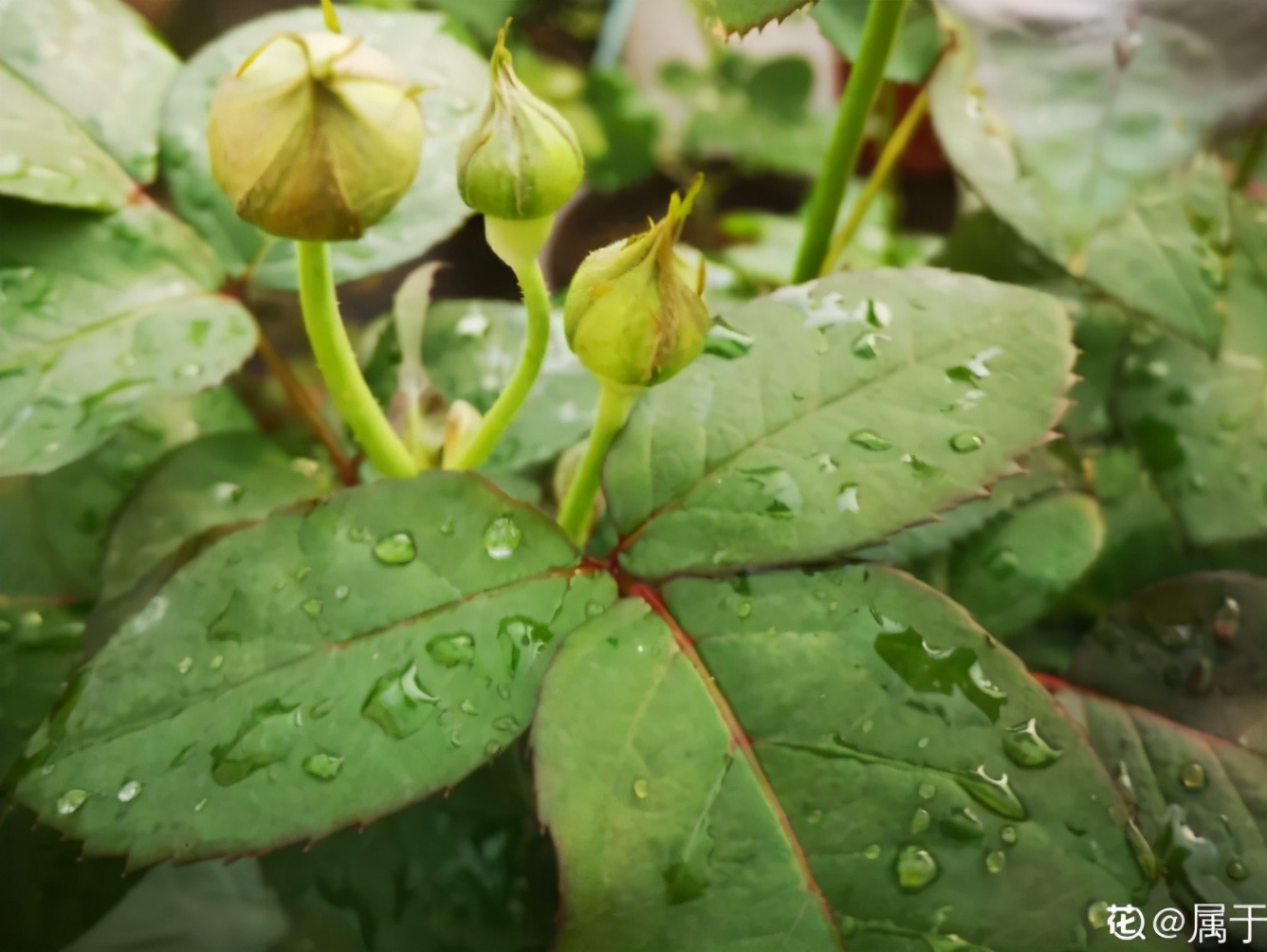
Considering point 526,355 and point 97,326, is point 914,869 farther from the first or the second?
point 97,326

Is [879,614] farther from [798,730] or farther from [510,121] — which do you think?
[510,121]

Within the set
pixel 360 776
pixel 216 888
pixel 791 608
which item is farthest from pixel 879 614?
pixel 216 888

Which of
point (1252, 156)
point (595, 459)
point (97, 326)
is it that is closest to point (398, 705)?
point (595, 459)

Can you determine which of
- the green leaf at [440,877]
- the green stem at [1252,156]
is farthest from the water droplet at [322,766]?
the green stem at [1252,156]

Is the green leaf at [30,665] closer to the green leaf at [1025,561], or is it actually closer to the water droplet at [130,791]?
the water droplet at [130,791]

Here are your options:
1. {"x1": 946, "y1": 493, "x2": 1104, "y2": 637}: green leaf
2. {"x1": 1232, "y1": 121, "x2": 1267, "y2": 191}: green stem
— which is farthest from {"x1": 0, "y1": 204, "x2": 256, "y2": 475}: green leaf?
{"x1": 1232, "y1": 121, "x2": 1267, "y2": 191}: green stem
